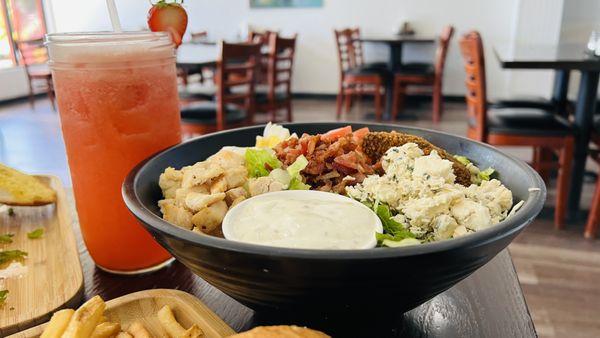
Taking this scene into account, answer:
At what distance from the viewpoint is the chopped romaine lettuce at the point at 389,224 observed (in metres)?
0.68

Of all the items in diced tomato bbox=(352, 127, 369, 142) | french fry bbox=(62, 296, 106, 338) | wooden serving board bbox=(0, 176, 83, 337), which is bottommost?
wooden serving board bbox=(0, 176, 83, 337)

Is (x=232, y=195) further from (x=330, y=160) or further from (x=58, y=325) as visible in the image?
(x=58, y=325)

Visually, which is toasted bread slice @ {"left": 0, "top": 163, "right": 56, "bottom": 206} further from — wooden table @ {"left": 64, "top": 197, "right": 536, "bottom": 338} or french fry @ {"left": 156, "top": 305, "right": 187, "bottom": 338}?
french fry @ {"left": 156, "top": 305, "right": 187, "bottom": 338}

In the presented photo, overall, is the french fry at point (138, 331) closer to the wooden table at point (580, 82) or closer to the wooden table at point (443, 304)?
the wooden table at point (443, 304)

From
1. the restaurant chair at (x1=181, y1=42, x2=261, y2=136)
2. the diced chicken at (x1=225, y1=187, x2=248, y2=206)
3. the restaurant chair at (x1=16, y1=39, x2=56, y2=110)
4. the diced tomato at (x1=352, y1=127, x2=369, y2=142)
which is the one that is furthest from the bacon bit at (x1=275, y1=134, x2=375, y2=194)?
the restaurant chair at (x1=16, y1=39, x2=56, y2=110)

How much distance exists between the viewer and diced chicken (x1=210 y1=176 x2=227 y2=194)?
29.2 inches

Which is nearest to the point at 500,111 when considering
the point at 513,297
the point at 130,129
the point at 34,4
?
the point at 513,297

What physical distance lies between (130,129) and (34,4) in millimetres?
8575

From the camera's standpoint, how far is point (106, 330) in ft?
1.94

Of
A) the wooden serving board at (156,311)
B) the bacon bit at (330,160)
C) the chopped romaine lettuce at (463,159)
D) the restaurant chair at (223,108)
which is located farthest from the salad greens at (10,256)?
the restaurant chair at (223,108)

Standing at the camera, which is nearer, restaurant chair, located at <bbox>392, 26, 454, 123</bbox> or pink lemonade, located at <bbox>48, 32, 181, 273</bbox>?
pink lemonade, located at <bbox>48, 32, 181, 273</bbox>

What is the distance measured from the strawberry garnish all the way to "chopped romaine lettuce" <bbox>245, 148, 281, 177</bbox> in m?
0.25

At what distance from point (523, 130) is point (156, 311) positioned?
2.55 m

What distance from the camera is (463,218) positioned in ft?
2.20
